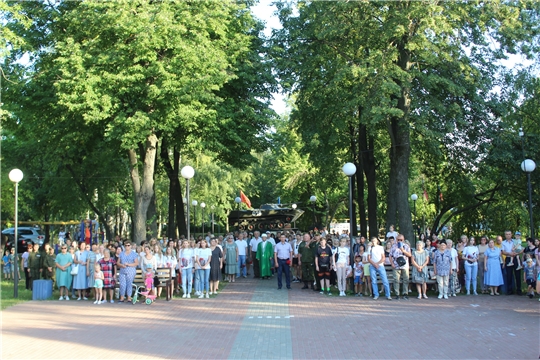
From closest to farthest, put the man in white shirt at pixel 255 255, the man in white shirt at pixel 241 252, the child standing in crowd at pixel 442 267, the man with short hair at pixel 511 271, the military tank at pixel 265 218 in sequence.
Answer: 1. the child standing in crowd at pixel 442 267
2. the man with short hair at pixel 511 271
3. the man in white shirt at pixel 241 252
4. the man in white shirt at pixel 255 255
5. the military tank at pixel 265 218

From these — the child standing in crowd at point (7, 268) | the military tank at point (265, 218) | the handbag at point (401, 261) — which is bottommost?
the child standing in crowd at point (7, 268)

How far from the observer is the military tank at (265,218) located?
3409 cm

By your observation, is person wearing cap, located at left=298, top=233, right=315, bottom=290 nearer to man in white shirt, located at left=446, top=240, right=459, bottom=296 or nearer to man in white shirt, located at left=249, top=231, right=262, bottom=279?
man in white shirt, located at left=446, top=240, right=459, bottom=296

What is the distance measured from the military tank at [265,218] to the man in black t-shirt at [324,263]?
17052 mm

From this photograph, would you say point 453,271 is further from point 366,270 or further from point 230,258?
point 230,258

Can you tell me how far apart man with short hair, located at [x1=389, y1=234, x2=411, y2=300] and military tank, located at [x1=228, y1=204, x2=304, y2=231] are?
Result: 18389mm

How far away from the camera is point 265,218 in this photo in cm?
3447

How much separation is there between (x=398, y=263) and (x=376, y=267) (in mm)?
608

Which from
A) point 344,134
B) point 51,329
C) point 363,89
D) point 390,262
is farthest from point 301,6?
point 51,329

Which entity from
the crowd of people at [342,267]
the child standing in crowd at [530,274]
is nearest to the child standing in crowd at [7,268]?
the crowd of people at [342,267]

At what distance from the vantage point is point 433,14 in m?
20.7

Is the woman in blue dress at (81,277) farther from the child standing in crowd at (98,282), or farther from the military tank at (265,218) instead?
the military tank at (265,218)

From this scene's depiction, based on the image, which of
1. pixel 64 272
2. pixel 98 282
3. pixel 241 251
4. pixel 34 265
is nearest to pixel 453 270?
pixel 241 251

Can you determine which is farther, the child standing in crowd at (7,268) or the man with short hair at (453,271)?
the child standing in crowd at (7,268)
